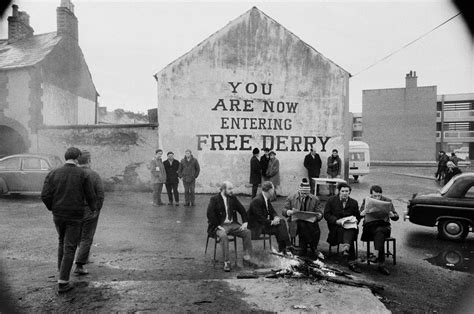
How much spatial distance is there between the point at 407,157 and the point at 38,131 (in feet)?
128

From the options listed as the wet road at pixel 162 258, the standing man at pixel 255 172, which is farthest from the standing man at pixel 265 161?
the wet road at pixel 162 258

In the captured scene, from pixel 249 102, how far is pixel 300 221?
28.2 ft

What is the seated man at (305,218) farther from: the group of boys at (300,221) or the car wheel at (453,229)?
the car wheel at (453,229)

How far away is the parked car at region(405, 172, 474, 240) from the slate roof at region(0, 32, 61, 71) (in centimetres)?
1704

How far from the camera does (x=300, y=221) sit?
6.73 m

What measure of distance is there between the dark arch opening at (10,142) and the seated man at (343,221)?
593 inches

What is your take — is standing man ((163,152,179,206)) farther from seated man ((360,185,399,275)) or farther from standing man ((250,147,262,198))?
seated man ((360,185,399,275))

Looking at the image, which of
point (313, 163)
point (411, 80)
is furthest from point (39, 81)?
point (411, 80)

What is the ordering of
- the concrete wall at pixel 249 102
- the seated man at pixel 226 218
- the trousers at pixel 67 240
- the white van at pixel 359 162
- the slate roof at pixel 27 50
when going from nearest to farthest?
the trousers at pixel 67 240 < the seated man at pixel 226 218 < the concrete wall at pixel 249 102 < the slate roof at pixel 27 50 < the white van at pixel 359 162

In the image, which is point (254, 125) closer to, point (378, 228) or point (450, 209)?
point (450, 209)

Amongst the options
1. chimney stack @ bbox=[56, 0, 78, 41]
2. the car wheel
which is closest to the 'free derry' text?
the car wheel

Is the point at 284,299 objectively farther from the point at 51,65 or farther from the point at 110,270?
the point at 51,65

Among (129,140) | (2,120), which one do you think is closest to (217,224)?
(129,140)

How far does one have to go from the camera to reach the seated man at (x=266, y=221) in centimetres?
664
